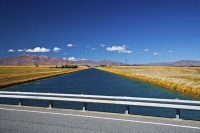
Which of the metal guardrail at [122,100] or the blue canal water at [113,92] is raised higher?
the metal guardrail at [122,100]

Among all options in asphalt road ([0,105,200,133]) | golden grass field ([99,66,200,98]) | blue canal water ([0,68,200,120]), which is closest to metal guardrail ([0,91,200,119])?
asphalt road ([0,105,200,133])

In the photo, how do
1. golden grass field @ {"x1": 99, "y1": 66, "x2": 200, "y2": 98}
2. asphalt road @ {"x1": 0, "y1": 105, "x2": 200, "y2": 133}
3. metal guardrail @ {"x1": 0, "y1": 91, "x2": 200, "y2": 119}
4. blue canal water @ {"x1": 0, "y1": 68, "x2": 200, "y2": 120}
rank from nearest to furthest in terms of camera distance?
asphalt road @ {"x1": 0, "y1": 105, "x2": 200, "y2": 133} < metal guardrail @ {"x1": 0, "y1": 91, "x2": 200, "y2": 119} < blue canal water @ {"x1": 0, "y1": 68, "x2": 200, "y2": 120} < golden grass field @ {"x1": 99, "y1": 66, "x2": 200, "y2": 98}

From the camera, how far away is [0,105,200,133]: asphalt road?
7227 mm

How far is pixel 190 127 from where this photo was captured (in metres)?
7.59

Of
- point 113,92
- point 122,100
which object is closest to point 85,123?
point 122,100

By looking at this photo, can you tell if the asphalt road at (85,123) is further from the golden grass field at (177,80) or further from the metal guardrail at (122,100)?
the golden grass field at (177,80)

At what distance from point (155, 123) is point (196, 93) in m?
21.7

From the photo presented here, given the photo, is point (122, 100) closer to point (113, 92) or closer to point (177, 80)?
point (113, 92)

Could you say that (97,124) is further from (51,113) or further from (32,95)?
(32,95)

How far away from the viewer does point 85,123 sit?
26.7 feet

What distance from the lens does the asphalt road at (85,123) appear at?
7.23 metres

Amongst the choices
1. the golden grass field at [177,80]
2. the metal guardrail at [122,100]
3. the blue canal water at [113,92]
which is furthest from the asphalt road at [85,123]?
the golden grass field at [177,80]

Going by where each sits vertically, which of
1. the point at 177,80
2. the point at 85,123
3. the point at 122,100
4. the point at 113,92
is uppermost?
the point at 122,100

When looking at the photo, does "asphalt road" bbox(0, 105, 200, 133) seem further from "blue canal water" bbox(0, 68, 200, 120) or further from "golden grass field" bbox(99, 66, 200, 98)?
"golden grass field" bbox(99, 66, 200, 98)
